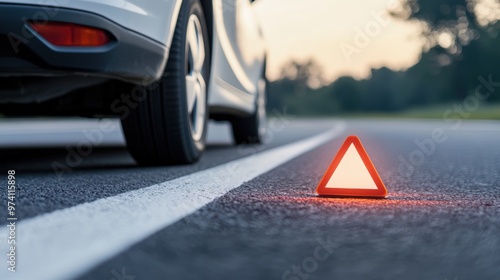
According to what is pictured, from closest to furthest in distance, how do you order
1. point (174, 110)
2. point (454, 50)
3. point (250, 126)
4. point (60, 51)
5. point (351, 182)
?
1. point (351, 182)
2. point (60, 51)
3. point (174, 110)
4. point (250, 126)
5. point (454, 50)

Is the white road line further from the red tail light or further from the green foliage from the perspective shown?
the green foliage

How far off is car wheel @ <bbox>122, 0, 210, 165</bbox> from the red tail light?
80 cm

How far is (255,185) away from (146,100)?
1112mm

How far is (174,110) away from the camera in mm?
4934

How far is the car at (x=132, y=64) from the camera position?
4.00 meters

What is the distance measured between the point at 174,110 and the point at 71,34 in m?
1.02

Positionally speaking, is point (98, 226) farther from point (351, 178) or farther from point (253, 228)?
point (351, 178)

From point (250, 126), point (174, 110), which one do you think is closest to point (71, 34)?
point (174, 110)

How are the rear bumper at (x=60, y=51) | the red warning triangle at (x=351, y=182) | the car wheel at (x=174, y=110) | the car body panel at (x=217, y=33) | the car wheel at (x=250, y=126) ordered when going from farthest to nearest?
1. the car wheel at (x=250, y=126)
2. the car wheel at (x=174, y=110)
3. the car body panel at (x=217, y=33)
4. the rear bumper at (x=60, y=51)
5. the red warning triangle at (x=351, y=182)

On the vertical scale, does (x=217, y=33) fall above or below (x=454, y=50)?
above

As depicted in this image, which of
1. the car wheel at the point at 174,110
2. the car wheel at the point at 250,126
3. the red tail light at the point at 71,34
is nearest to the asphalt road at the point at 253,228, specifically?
the car wheel at the point at 174,110

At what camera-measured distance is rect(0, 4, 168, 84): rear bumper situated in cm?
392

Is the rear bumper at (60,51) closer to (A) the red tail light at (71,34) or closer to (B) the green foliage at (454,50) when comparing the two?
(A) the red tail light at (71,34)

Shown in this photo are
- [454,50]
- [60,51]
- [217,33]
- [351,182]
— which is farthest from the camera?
[454,50]
